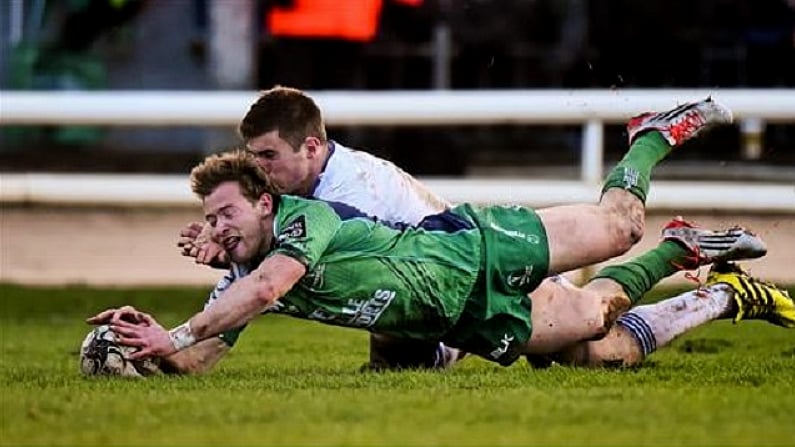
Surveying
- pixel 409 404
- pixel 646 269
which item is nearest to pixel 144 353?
pixel 409 404

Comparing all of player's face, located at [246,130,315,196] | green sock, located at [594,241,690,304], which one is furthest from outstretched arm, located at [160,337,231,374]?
green sock, located at [594,241,690,304]

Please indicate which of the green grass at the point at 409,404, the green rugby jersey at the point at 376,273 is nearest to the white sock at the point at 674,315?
the green grass at the point at 409,404

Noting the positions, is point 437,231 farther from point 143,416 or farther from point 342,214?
point 143,416

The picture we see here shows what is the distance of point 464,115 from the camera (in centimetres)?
1189

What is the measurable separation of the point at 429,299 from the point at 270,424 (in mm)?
1339

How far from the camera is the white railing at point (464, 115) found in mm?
11469

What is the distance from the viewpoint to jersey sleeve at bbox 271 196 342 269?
6.64 meters

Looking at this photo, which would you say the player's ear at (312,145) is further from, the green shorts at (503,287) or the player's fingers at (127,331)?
the player's fingers at (127,331)

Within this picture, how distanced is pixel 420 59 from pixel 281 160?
69.3 ft

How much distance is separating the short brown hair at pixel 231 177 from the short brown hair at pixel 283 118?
56 centimetres

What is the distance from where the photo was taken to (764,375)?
281 inches

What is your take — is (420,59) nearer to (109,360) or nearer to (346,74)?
(346,74)

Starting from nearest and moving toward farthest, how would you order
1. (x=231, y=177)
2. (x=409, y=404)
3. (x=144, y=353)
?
(x=409, y=404) → (x=144, y=353) → (x=231, y=177)

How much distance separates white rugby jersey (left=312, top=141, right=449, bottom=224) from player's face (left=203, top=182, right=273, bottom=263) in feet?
2.82
